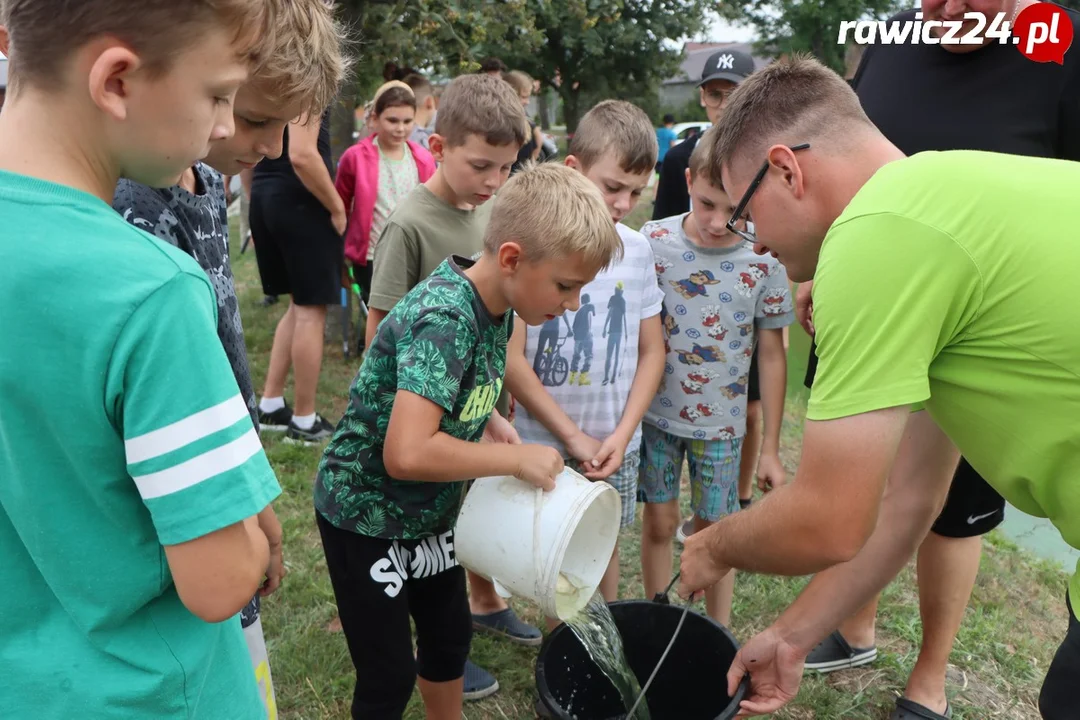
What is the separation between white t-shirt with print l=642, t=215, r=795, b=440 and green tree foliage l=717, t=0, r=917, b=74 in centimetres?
2793

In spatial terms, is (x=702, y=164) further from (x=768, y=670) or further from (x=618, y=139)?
(x=768, y=670)

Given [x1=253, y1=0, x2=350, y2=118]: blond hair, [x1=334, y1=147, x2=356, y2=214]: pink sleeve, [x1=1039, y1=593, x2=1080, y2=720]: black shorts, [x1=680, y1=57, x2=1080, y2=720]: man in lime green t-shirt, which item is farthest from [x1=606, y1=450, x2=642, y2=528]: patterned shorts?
[x1=334, y1=147, x2=356, y2=214]: pink sleeve

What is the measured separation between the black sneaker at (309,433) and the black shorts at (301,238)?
0.65 m

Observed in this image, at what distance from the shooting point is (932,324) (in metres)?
1.18

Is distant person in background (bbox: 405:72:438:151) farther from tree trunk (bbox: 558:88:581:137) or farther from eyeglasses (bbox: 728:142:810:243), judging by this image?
tree trunk (bbox: 558:88:581:137)

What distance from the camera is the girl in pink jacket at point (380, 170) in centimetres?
473

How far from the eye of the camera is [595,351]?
2422mm

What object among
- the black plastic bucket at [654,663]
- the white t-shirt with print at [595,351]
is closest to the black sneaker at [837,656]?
the black plastic bucket at [654,663]

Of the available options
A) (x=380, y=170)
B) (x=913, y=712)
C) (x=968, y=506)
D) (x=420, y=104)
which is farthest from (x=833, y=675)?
(x=420, y=104)

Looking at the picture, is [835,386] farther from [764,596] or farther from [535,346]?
[764,596]

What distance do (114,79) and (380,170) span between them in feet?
13.4

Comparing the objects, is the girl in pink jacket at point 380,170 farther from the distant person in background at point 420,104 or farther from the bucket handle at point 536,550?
the bucket handle at point 536,550

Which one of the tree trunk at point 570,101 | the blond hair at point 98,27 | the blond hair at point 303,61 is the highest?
the blond hair at point 98,27

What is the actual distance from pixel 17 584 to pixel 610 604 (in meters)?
1.38
